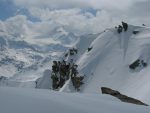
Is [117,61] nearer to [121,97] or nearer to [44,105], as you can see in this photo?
[121,97]

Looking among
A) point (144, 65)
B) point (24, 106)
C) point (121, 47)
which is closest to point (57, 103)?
point (24, 106)

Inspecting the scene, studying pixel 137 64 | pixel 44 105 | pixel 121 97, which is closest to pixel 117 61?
pixel 137 64

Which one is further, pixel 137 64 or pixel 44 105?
pixel 137 64

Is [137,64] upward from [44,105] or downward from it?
upward

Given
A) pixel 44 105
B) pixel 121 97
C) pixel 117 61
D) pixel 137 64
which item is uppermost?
pixel 117 61

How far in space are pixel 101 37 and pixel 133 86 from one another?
184 ft

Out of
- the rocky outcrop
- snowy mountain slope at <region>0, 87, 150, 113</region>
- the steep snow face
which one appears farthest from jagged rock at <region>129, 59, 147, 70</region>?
snowy mountain slope at <region>0, 87, 150, 113</region>

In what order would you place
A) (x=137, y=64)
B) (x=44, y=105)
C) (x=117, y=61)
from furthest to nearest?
1. (x=117, y=61)
2. (x=137, y=64)
3. (x=44, y=105)

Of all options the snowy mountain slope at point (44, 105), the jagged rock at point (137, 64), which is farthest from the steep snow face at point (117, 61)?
the snowy mountain slope at point (44, 105)

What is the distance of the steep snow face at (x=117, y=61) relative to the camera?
11691 centimetres

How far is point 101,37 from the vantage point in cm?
16375

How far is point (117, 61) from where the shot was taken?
456 ft

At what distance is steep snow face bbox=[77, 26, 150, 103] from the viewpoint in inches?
4603

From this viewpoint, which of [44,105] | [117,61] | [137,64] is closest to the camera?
[44,105]
